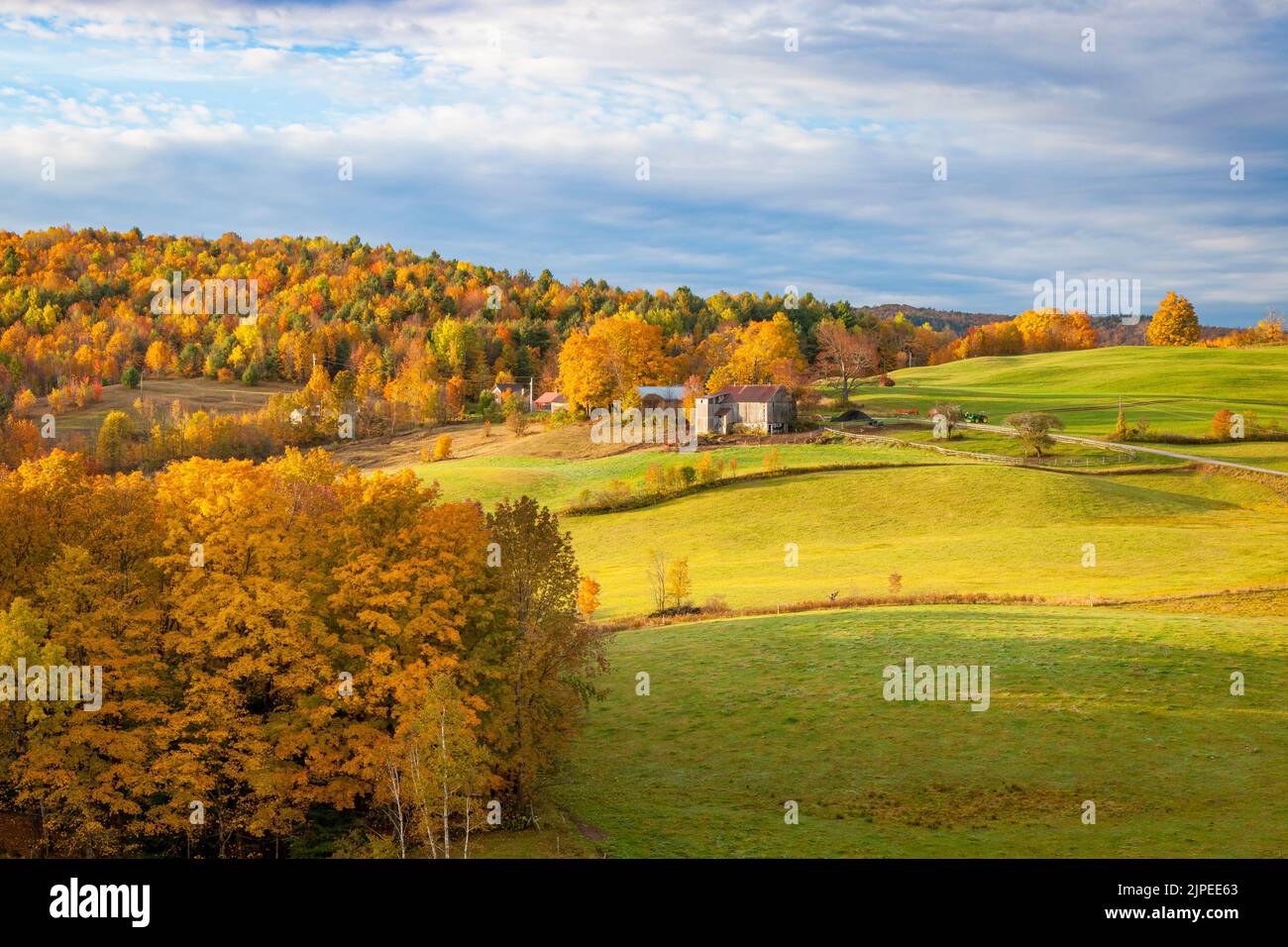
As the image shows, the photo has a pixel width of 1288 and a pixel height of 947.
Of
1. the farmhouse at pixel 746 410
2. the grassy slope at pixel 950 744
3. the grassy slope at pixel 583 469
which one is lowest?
the grassy slope at pixel 950 744

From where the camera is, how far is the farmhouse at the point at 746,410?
127 m

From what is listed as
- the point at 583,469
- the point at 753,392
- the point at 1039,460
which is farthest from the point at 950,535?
the point at 753,392

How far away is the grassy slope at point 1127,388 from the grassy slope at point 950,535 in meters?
23.0

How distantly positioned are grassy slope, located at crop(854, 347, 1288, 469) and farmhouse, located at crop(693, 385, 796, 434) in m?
26.4

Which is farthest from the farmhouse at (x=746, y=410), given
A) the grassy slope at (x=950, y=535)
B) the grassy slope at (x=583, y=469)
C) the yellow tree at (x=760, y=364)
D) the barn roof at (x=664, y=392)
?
the grassy slope at (x=950, y=535)

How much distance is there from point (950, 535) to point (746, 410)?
48.9 meters

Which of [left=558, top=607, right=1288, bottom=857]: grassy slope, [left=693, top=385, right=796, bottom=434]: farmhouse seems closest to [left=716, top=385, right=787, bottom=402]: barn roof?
[left=693, top=385, right=796, bottom=434]: farmhouse

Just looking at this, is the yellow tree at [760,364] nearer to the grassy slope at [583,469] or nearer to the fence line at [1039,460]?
the grassy slope at [583,469]

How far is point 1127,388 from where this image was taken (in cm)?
15488

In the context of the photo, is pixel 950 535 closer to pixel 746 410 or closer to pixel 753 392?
pixel 746 410

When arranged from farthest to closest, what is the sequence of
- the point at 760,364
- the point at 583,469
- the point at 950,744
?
the point at 760,364 < the point at 583,469 < the point at 950,744

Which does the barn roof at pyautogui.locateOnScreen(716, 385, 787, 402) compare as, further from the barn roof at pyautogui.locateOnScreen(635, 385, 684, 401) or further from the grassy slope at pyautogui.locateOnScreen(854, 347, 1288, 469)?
the grassy slope at pyautogui.locateOnScreen(854, 347, 1288, 469)
